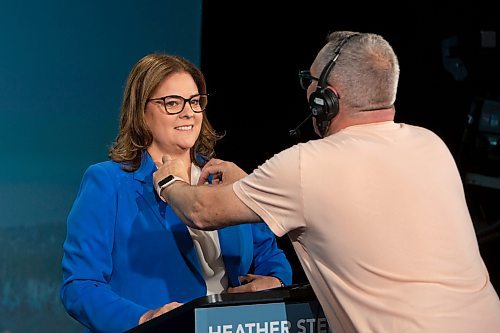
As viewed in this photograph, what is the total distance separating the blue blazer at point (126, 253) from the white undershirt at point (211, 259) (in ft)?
0.06

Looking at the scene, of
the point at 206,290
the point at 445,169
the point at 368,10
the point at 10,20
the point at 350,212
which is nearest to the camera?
the point at 350,212

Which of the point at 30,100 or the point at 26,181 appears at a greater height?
the point at 30,100

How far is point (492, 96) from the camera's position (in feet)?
15.7

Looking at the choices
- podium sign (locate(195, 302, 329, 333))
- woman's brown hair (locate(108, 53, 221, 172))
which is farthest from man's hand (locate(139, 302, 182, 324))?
woman's brown hair (locate(108, 53, 221, 172))

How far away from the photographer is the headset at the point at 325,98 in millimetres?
2146

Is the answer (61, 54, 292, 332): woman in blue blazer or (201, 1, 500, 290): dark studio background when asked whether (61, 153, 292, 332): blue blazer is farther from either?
(201, 1, 500, 290): dark studio background

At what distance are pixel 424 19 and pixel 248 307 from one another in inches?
119

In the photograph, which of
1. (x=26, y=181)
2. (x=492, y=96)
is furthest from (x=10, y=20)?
(x=492, y=96)

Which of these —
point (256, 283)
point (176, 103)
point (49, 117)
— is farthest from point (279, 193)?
point (49, 117)

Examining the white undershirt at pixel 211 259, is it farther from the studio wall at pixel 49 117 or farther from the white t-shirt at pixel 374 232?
the studio wall at pixel 49 117

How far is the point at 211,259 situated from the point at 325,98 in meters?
0.80

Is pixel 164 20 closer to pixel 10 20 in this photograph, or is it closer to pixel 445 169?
pixel 10 20

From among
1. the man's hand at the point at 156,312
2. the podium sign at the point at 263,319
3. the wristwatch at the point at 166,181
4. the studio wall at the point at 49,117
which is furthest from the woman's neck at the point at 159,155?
the studio wall at the point at 49,117

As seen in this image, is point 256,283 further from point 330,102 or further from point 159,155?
point 330,102
